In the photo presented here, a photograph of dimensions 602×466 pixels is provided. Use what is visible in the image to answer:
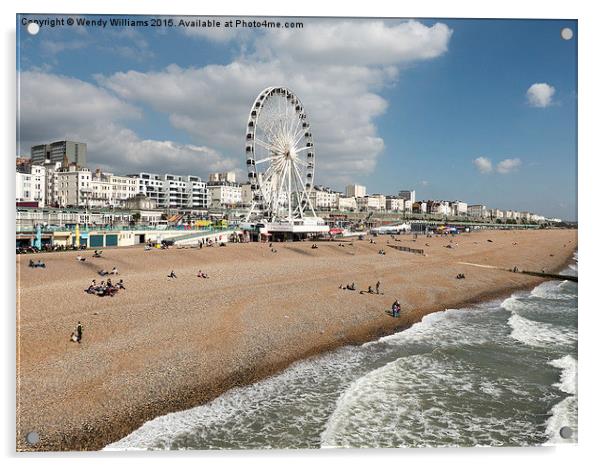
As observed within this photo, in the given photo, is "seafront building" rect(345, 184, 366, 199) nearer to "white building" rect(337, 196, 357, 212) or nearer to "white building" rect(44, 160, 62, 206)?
"white building" rect(337, 196, 357, 212)

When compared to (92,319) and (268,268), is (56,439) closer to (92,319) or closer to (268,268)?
(92,319)

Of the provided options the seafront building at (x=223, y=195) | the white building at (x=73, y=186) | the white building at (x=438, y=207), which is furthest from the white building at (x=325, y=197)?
the white building at (x=73, y=186)

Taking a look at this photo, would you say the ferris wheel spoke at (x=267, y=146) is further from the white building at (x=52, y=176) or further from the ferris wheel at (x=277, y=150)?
the white building at (x=52, y=176)

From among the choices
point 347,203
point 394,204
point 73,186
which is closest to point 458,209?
point 394,204

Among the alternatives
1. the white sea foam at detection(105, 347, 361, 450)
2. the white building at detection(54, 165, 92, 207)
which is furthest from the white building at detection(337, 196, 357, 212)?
the white sea foam at detection(105, 347, 361, 450)
